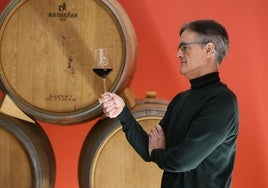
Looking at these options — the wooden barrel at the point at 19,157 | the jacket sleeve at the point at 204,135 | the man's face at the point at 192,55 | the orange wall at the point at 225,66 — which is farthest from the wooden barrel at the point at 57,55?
the orange wall at the point at 225,66

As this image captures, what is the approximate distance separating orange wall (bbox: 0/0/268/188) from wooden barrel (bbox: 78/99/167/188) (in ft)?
3.16

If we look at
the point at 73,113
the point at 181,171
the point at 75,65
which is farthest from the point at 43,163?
the point at 181,171

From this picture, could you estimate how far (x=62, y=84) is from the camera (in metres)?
2.13

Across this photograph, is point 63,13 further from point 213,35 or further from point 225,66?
point 225,66

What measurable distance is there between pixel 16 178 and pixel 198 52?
1106 millimetres

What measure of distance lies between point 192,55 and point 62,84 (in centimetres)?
74

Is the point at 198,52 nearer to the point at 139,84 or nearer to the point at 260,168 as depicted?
the point at 139,84

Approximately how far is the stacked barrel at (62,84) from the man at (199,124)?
39 cm

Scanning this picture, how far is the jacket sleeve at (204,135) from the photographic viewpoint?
146cm

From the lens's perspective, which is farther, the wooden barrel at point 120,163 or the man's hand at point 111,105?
the wooden barrel at point 120,163

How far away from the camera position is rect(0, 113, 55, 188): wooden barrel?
215 cm

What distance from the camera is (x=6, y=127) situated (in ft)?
7.06

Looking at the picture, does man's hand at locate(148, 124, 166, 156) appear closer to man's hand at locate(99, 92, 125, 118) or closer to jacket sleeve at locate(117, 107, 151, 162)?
jacket sleeve at locate(117, 107, 151, 162)

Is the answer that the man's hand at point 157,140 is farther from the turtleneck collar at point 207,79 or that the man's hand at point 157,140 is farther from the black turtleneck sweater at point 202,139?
the turtleneck collar at point 207,79
